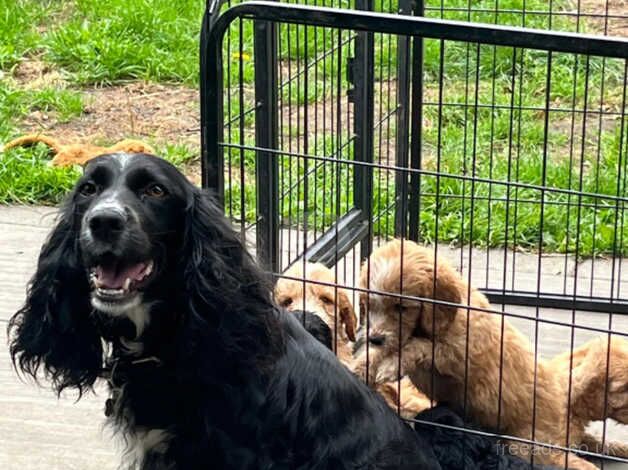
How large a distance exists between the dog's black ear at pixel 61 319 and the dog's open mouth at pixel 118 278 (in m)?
0.11

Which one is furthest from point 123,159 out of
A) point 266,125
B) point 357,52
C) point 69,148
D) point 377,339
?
point 69,148

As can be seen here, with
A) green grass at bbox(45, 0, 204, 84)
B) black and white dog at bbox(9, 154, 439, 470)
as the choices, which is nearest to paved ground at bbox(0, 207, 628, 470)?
black and white dog at bbox(9, 154, 439, 470)

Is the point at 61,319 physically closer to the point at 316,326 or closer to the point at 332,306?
the point at 316,326

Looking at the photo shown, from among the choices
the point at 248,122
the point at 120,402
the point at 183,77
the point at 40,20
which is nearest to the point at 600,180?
the point at 248,122

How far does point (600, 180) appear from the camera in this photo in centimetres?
723

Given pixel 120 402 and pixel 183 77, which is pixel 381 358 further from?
pixel 183 77

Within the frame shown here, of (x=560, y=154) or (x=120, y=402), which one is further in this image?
(x=560, y=154)

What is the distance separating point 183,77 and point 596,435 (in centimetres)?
507

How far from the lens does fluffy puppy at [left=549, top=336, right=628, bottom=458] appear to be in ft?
15.5

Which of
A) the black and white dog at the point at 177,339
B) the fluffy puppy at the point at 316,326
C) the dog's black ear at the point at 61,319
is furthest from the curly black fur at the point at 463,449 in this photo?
the dog's black ear at the point at 61,319

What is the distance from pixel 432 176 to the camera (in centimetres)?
561

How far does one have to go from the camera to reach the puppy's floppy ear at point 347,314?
16.7 ft

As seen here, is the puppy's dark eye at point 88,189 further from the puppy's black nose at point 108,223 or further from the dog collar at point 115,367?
the dog collar at point 115,367

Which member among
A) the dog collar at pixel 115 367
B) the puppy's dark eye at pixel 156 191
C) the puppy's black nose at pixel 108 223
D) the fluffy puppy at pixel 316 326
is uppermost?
the puppy's dark eye at pixel 156 191
